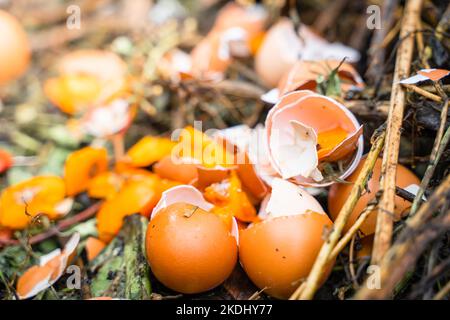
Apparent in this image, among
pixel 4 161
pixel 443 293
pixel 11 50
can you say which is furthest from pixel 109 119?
pixel 443 293

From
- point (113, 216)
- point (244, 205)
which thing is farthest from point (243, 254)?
point (113, 216)

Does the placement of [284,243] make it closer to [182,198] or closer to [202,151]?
[182,198]

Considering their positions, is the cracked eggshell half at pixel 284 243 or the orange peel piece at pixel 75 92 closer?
the cracked eggshell half at pixel 284 243

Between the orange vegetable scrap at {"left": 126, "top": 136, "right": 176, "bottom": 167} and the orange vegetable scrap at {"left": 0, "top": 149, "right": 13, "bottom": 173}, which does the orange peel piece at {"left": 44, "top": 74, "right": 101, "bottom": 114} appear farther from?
the orange vegetable scrap at {"left": 126, "top": 136, "right": 176, "bottom": 167}

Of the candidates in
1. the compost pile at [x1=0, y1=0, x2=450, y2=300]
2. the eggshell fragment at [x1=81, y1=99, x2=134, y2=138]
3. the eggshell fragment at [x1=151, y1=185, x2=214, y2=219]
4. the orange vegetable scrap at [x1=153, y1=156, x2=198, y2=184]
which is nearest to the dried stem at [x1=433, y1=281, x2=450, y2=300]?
the compost pile at [x1=0, y1=0, x2=450, y2=300]

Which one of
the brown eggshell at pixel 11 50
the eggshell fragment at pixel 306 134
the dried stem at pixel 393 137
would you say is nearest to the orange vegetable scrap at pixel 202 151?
the eggshell fragment at pixel 306 134

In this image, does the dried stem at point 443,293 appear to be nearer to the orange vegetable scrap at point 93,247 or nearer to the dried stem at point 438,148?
the dried stem at point 438,148

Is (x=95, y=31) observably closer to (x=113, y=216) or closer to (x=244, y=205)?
(x=113, y=216)
